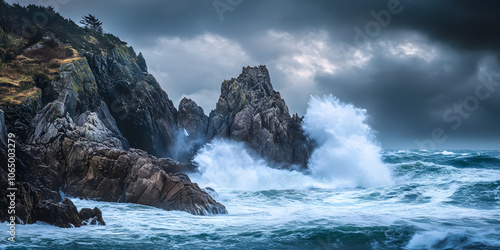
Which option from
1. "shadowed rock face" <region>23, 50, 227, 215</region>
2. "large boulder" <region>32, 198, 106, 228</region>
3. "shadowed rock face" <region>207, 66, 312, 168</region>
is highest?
"shadowed rock face" <region>207, 66, 312, 168</region>

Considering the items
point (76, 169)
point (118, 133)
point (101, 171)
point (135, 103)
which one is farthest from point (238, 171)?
point (76, 169)

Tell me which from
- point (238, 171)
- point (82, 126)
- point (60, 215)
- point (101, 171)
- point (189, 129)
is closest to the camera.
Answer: point (60, 215)

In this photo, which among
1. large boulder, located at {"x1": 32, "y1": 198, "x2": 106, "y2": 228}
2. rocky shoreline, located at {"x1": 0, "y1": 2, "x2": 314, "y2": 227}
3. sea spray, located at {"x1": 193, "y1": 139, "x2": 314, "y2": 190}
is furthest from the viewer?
sea spray, located at {"x1": 193, "y1": 139, "x2": 314, "y2": 190}

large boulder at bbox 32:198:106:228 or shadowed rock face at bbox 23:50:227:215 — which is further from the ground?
shadowed rock face at bbox 23:50:227:215

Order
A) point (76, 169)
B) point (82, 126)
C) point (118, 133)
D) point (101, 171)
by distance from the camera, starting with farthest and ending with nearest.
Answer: point (118, 133), point (82, 126), point (76, 169), point (101, 171)

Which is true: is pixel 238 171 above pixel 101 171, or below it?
above

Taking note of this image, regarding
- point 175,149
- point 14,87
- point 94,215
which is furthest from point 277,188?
point 14,87

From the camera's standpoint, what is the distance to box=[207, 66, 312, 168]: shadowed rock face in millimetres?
44375

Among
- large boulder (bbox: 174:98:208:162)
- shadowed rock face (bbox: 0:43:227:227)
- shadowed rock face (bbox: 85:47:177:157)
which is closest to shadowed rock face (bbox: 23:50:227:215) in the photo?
shadowed rock face (bbox: 0:43:227:227)

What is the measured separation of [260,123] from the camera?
45062 mm

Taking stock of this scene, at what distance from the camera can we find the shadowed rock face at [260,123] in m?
44.4

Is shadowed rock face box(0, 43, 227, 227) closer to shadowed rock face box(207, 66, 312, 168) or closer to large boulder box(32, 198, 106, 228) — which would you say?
large boulder box(32, 198, 106, 228)

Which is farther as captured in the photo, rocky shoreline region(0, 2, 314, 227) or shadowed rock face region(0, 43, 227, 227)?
rocky shoreline region(0, 2, 314, 227)

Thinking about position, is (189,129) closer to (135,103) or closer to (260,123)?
(135,103)
